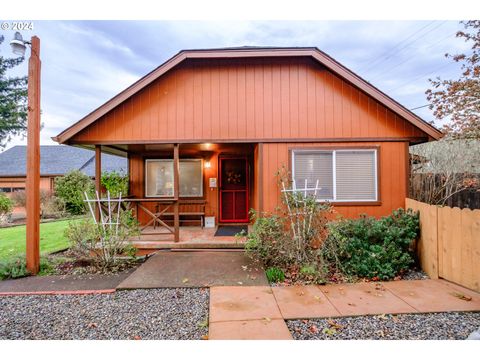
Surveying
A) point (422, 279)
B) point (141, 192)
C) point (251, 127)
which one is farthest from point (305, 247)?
point (141, 192)

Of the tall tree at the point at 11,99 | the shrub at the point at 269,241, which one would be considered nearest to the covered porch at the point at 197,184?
the shrub at the point at 269,241

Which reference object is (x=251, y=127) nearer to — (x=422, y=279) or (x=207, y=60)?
(x=207, y=60)

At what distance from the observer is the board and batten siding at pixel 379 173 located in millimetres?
5707

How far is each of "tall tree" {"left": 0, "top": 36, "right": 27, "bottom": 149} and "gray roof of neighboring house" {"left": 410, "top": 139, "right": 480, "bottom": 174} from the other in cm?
2070

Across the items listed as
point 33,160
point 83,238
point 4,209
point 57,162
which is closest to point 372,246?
point 83,238

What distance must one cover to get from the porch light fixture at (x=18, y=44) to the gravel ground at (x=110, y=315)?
4.18m

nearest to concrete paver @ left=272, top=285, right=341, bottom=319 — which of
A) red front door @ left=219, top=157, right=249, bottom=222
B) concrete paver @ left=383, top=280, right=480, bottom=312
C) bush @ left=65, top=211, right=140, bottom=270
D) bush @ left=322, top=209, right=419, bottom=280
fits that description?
bush @ left=322, top=209, right=419, bottom=280

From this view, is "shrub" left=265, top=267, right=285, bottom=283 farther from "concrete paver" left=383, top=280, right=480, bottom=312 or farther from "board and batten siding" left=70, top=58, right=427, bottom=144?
"board and batten siding" left=70, top=58, right=427, bottom=144

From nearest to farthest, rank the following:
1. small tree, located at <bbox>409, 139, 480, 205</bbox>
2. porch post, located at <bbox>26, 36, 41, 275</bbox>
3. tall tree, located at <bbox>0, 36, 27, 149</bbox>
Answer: porch post, located at <bbox>26, 36, 41, 275</bbox>
small tree, located at <bbox>409, 139, 480, 205</bbox>
tall tree, located at <bbox>0, 36, 27, 149</bbox>

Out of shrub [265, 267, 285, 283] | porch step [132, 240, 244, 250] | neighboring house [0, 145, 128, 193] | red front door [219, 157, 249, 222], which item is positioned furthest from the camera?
neighboring house [0, 145, 128, 193]

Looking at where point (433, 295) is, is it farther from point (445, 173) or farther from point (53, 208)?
point (53, 208)

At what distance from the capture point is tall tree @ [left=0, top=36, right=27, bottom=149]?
14717mm

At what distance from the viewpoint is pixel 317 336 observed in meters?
2.72

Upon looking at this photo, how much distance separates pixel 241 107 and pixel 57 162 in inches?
725
